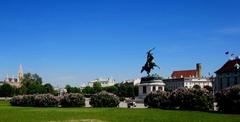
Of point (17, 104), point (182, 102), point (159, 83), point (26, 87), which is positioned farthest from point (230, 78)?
point (26, 87)

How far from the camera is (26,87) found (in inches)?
6531

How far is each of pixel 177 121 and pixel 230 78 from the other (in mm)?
89642

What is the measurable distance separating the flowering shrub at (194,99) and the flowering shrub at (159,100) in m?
2.97

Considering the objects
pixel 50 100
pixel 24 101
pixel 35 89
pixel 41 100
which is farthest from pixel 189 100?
pixel 35 89

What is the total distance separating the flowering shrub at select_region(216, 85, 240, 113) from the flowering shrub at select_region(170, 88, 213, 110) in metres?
3.63

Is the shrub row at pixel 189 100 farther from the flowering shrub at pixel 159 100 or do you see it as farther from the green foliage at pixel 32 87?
the green foliage at pixel 32 87

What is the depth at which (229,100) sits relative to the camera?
35.6 metres

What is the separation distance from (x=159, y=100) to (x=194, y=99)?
6400mm

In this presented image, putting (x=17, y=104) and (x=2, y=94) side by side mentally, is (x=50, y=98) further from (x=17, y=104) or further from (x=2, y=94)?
(x=2, y=94)

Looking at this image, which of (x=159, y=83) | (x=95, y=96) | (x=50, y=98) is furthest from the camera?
(x=159, y=83)

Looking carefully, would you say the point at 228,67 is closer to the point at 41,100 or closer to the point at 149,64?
the point at 149,64

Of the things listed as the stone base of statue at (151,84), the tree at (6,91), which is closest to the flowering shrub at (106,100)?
the stone base of statue at (151,84)

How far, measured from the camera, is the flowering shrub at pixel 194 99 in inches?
1609

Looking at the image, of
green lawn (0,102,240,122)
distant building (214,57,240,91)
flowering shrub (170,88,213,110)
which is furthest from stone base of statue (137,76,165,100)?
distant building (214,57,240,91)
